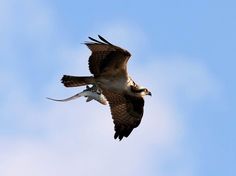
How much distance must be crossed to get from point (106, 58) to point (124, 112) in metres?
2.65

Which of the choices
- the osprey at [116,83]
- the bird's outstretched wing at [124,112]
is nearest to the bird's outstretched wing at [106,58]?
the osprey at [116,83]

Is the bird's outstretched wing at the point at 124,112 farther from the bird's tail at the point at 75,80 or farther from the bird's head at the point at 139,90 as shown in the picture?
the bird's tail at the point at 75,80

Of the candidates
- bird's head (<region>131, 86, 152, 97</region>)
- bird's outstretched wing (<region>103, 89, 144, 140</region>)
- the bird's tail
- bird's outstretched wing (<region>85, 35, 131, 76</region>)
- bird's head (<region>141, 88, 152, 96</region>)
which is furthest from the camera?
bird's outstretched wing (<region>103, 89, 144, 140</region>)

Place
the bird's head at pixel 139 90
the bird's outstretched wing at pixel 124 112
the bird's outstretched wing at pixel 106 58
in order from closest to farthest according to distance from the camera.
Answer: the bird's outstretched wing at pixel 106 58 → the bird's head at pixel 139 90 → the bird's outstretched wing at pixel 124 112

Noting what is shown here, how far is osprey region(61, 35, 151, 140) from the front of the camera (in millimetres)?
26641

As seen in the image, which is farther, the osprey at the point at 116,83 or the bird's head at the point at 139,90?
the bird's head at the point at 139,90

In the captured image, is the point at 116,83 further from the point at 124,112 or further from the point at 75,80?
the point at 124,112

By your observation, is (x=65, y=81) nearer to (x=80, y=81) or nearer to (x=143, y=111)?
(x=80, y=81)

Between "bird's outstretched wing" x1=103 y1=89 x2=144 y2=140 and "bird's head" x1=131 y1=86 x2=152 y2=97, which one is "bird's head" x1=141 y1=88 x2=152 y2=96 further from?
"bird's outstretched wing" x1=103 y1=89 x2=144 y2=140

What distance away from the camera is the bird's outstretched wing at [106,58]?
26359 mm

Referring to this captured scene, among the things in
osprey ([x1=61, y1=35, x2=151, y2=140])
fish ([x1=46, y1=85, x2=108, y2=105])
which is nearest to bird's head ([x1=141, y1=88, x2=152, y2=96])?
osprey ([x1=61, y1=35, x2=151, y2=140])

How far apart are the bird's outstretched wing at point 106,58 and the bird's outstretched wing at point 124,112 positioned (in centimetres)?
141

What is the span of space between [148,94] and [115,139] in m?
1.56

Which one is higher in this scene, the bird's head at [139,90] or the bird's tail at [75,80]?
the bird's head at [139,90]
